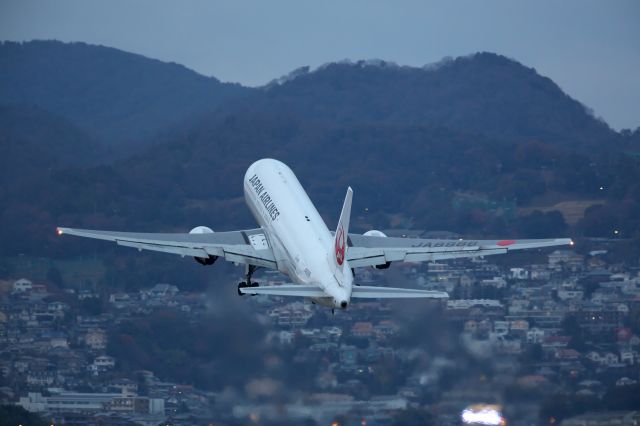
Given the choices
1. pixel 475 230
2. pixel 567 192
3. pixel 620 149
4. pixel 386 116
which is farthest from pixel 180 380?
pixel 386 116

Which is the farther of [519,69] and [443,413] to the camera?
[519,69]

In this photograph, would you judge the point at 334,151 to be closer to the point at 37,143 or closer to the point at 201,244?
the point at 37,143

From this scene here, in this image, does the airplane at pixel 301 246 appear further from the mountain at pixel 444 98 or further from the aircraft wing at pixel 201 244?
the mountain at pixel 444 98

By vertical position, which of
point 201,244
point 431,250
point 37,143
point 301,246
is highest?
point 37,143

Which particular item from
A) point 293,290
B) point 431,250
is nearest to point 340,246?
point 293,290

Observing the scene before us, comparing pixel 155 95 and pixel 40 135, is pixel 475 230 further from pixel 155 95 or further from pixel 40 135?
A: pixel 155 95
